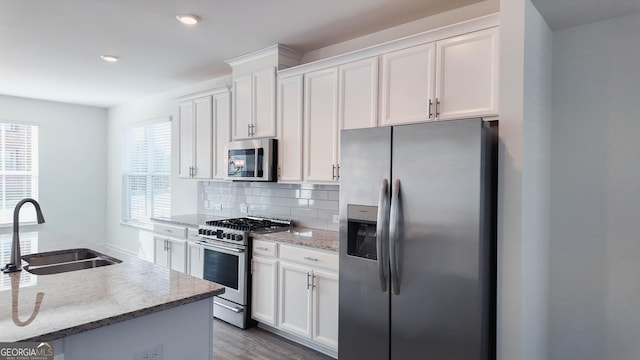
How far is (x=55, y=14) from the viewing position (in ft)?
9.32

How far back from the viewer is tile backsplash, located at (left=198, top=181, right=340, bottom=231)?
362 cm

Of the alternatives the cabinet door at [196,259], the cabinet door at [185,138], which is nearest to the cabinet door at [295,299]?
the cabinet door at [196,259]

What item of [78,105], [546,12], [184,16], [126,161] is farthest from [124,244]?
[546,12]

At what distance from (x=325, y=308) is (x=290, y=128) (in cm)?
164

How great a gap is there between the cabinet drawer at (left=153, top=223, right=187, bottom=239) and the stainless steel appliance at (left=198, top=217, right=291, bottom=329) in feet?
1.25

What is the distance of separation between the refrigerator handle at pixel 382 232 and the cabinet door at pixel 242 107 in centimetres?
210

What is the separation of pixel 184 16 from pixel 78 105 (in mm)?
4931

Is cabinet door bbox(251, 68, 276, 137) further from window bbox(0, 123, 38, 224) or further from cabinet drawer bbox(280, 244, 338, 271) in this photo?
window bbox(0, 123, 38, 224)

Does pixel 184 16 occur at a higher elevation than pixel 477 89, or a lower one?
higher

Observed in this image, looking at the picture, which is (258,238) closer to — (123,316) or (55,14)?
(123,316)

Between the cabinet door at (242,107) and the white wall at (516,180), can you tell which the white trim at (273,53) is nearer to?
the cabinet door at (242,107)

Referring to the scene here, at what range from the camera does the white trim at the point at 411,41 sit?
2274mm

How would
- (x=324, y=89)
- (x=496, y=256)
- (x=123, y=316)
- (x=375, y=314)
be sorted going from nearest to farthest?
(x=123, y=316) < (x=496, y=256) < (x=375, y=314) < (x=324, y=89)

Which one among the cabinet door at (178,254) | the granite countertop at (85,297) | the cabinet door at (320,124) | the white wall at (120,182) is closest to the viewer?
the granite countertop at (85,297)
